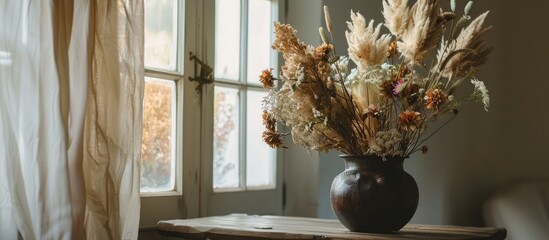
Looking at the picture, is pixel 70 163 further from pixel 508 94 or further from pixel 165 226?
pixel 508 94

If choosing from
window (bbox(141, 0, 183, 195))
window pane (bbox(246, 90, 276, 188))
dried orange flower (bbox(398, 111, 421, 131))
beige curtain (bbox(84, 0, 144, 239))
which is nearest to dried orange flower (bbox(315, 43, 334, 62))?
dried orange flower (bbox(398, 111, 421, 131))

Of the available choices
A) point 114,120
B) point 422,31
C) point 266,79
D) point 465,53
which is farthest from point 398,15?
point 114,120

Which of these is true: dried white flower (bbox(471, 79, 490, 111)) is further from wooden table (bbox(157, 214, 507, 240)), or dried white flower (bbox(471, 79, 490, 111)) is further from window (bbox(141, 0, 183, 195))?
window (bbox(141, 0, 183, 195))

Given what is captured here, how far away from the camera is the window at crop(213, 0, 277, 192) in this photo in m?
2.58

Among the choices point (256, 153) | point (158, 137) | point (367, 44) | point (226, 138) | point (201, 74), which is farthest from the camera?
point (256, 153)

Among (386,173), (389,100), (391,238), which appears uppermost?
(389,100)

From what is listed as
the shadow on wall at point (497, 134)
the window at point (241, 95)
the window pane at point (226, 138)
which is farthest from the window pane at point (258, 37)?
the shadow on wall at point (497, 134)

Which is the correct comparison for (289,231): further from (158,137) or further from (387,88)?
(158,137)

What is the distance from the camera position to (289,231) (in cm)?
187

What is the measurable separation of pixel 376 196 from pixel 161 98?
33.3 inches

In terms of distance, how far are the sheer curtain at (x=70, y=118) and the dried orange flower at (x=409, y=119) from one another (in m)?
0.71

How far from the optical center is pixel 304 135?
188cm

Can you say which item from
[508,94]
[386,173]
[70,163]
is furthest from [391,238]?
[508,94]

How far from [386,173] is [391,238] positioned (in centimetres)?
19
